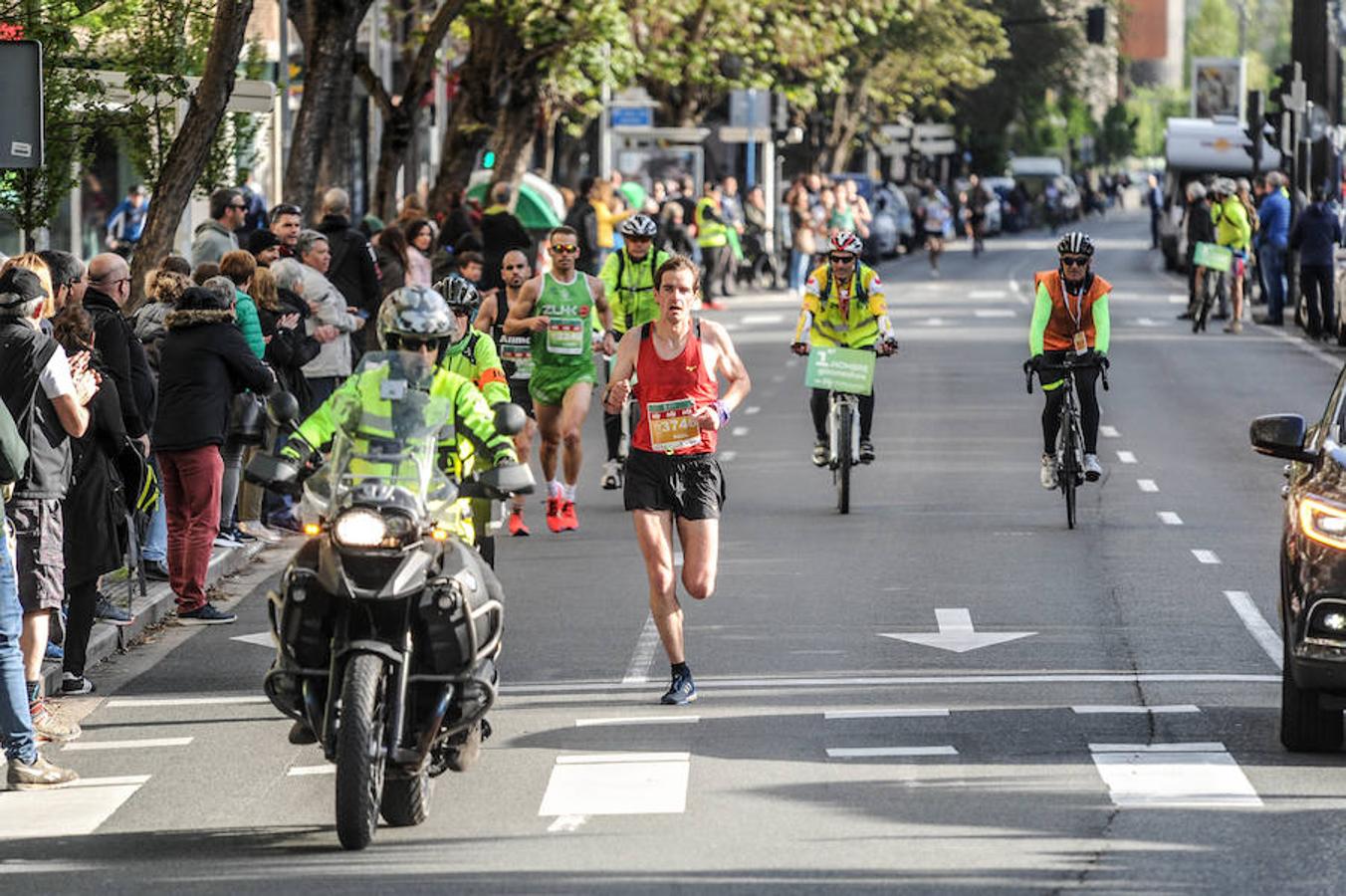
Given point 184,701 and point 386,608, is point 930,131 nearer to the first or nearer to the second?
point 184,701

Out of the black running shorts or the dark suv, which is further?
the black running shorts

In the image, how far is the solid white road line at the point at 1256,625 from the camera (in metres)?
13.3

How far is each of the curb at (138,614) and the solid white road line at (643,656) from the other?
239 centimetres

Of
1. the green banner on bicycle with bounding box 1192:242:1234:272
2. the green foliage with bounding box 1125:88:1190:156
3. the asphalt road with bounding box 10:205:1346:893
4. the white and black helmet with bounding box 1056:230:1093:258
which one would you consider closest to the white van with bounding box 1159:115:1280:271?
the green banner on bicycle with bounding box 1192:242:1234:272

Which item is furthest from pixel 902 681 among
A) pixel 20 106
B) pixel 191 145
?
pixel 191 145

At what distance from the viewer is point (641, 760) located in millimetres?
10820

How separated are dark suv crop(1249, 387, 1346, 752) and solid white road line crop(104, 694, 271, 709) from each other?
14.0 feet

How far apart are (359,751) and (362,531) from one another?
69 cm

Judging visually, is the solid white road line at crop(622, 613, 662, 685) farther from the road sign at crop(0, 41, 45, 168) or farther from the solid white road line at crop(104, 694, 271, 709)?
the road sign at crop(0, 41, 45, 168)

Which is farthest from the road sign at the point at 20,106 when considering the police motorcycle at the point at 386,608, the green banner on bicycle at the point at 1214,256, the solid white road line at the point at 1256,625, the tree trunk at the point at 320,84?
the green banner on bicycle at the point at 1214,256

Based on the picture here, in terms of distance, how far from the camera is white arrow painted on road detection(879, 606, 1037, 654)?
13.6 metres

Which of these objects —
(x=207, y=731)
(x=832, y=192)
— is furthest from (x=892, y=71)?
(x=207, y=731)

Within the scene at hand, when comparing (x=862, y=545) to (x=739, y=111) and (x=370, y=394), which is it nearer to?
(x=370, y=394)

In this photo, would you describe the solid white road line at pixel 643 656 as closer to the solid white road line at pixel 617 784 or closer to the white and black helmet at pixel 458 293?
the white and black helmet at pixel 458 293
